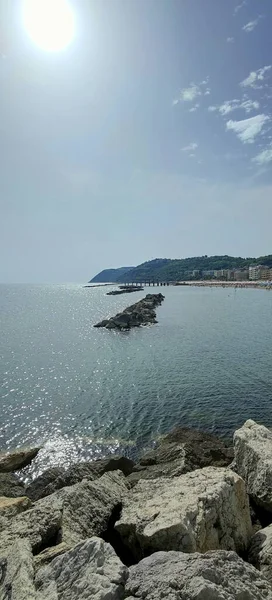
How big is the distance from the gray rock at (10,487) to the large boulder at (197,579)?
31.6 ft

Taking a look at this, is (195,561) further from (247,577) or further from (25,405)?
(25,405)

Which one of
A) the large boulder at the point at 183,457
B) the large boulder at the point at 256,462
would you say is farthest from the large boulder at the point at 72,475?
the large boulder at the point at 256,462

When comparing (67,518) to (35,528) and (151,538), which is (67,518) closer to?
(35,528)

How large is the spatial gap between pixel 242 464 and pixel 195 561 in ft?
17.6

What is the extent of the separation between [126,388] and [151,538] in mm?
21947

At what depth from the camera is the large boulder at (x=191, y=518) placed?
21.4 ft

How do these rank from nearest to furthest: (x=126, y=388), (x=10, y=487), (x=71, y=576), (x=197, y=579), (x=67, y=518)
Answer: (x=197, y=579) → (x=71, y=576) → (x=67, y=518) → (x=10, y=487) → (x=126, y=388)

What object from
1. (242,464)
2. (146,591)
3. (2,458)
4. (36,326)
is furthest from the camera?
(36,326)

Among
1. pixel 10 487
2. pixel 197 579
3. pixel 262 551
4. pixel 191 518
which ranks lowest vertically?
pixel 10 487

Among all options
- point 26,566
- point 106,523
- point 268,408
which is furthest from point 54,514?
point 268,408

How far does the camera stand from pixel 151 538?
6617mm

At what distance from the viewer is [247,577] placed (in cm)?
530

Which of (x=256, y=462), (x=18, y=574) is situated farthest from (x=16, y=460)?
(x=18, y=574)

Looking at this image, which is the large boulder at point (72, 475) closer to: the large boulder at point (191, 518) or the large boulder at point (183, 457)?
the large boulder at point (183, 457)
